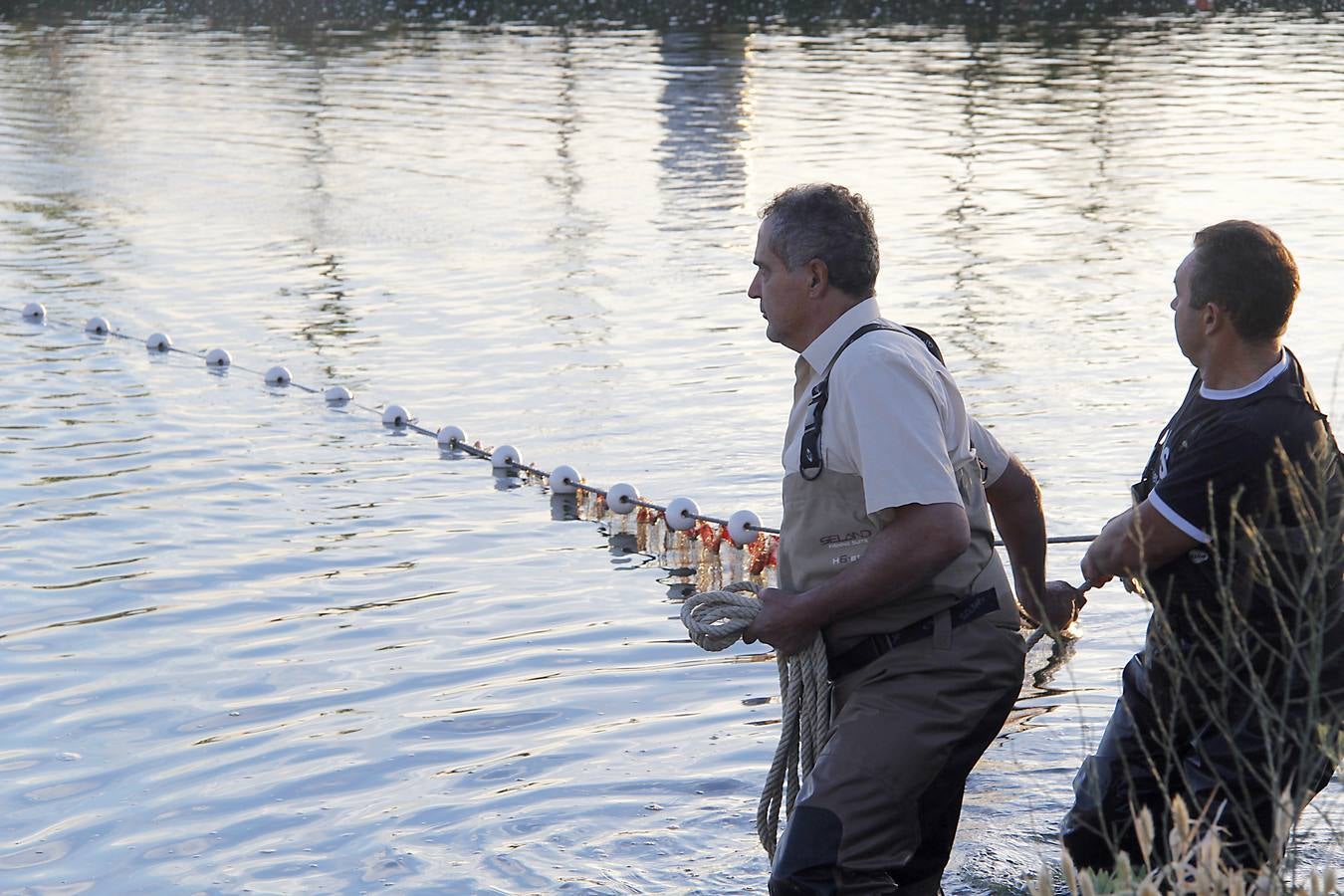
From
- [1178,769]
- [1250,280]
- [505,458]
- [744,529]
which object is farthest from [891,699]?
[505,458]

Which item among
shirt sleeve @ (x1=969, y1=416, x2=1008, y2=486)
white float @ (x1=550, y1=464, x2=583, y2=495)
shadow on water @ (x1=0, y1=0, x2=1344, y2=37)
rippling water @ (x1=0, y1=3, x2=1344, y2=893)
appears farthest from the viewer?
shadow on water @ (x1=0, y1=0, x2=1344, y2=37)

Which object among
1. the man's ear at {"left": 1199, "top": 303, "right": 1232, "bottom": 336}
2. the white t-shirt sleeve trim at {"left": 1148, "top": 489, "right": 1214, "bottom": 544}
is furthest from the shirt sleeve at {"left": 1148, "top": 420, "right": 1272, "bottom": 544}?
the man's ear at {"left": 1199, "top": 303, "right": 1232, "bottom": 336}

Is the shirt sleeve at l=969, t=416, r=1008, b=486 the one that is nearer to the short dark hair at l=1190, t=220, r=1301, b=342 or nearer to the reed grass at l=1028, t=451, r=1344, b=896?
the reed grass at l=1028, t=451, r=1344, b=896

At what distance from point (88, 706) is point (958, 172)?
14.5m

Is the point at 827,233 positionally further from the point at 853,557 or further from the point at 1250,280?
the point at 1250,280

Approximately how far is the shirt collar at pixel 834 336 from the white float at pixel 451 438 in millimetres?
6591

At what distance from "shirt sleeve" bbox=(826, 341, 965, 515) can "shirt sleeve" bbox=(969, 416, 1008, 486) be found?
1.58ft

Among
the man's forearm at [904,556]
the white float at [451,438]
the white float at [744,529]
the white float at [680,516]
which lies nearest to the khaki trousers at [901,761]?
the man's forearm at [904,556]

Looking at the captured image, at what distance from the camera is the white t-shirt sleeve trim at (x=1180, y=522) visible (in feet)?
13.3

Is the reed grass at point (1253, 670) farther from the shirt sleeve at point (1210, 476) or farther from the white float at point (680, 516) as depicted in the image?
the white float at point (680, 516)

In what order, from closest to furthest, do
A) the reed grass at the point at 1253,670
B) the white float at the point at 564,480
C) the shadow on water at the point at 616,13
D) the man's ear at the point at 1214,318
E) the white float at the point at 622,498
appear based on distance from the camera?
the reed grass at the point at 1253,670 → the man's ear at the point at 1214,318 → the white float at the point at 622,498 → the white float at the point at 564,480 → the shadow on water at the point at 616,13

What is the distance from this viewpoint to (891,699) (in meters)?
4.02

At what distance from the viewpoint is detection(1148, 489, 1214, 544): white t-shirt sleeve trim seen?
159 inches

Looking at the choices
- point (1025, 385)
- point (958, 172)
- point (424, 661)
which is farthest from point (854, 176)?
point (424, 661)
